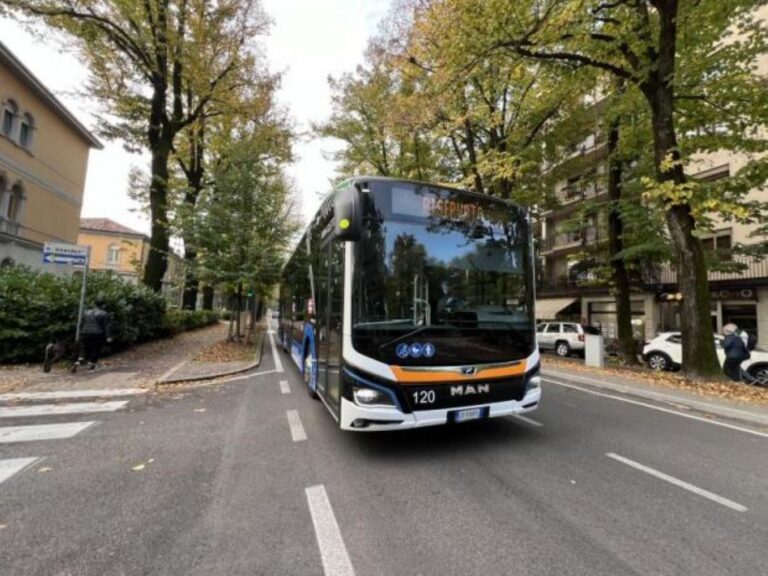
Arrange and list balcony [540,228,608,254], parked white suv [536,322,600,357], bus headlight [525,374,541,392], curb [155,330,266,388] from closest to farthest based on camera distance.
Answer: bus headlight [525,374,541,392]
curb [155,330,266,388]
parked white suv [536,322,600,357]
balcony [540,228,608,254]

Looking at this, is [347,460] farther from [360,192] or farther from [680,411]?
[680,411]

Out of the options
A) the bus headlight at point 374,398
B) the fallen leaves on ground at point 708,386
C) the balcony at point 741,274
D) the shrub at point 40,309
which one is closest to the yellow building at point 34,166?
the shrub at point 40,309

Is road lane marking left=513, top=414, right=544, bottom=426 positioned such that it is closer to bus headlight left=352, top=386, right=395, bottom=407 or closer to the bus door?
bus headlight left=352, top=386, right=395, bottom=407

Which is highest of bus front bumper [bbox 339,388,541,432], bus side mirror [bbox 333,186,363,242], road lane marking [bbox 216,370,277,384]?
bus side mirror [bbox 333,186,363,242]

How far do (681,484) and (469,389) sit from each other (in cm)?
229

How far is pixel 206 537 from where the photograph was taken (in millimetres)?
2918

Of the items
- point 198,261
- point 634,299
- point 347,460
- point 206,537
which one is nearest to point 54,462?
point 206,537

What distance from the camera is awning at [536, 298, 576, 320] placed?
2855 cm

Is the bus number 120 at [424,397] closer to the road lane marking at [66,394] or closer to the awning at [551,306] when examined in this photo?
the road lane marking at [66,394]

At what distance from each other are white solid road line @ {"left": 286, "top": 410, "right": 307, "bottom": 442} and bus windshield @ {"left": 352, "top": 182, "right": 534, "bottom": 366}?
194cm

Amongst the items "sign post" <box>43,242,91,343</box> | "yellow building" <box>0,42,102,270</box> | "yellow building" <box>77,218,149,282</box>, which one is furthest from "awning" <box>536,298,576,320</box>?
"yellow building" <box>77,218,149,282</box>

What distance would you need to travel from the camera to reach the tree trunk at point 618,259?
14.5 m

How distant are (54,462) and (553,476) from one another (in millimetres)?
5673

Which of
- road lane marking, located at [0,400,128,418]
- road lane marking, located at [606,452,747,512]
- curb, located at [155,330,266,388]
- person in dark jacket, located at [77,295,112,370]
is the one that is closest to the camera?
road lane marking, located at [606,452,747,512]
